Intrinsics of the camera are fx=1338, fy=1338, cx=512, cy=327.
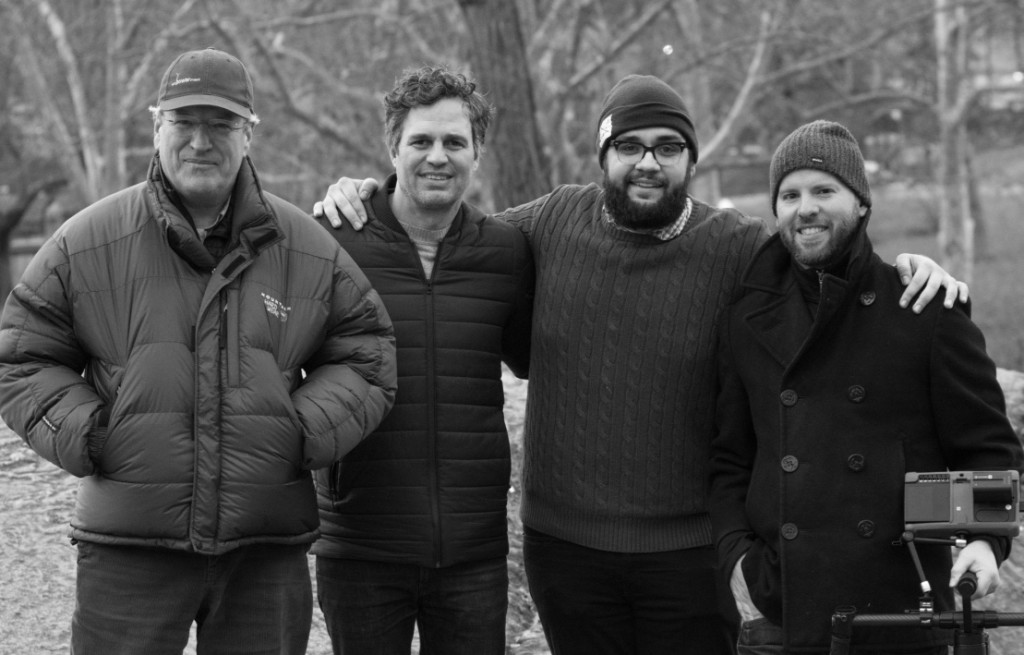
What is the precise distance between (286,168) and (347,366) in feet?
49.4

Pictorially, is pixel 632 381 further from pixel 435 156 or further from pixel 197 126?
pixel 197 126

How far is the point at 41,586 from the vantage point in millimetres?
5242

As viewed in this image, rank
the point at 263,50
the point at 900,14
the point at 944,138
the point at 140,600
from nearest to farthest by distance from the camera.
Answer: the point at 140,600 < the point at 263,50 < the point at 900,14 < the point at 944,138

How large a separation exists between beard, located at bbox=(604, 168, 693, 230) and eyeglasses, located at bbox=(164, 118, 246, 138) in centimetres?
122

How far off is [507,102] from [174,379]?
22.1ft

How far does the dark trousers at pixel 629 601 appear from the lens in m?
4.09

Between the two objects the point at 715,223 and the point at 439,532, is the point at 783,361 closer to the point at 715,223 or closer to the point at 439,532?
the point at 715,223

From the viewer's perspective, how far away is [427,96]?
4125 mm

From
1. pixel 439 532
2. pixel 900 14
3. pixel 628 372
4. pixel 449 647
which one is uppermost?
pixel 900 14

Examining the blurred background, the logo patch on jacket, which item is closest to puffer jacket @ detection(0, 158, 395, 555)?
the logo patch on jacket

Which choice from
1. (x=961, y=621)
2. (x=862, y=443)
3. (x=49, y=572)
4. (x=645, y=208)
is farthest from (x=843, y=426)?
(x=49, y=572)

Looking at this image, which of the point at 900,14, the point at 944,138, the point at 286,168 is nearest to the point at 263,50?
the point at 286,168

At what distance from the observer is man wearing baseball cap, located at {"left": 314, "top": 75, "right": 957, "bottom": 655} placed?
4098mm

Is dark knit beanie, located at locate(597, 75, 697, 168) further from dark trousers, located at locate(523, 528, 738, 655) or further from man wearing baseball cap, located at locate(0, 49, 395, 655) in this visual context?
dark trousers, located at locate(523, 528, 738, 655)
